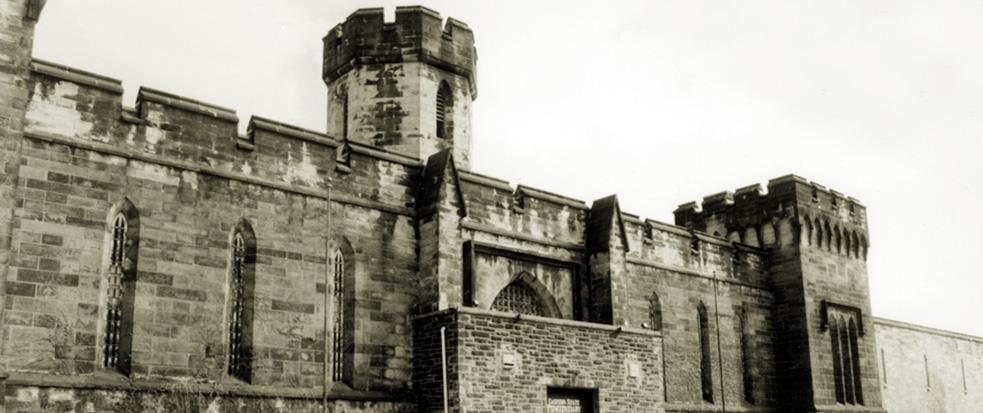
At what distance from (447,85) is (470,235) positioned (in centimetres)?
543

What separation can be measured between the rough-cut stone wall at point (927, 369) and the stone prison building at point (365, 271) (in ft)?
22.4

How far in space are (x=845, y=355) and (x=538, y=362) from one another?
13.6 meters

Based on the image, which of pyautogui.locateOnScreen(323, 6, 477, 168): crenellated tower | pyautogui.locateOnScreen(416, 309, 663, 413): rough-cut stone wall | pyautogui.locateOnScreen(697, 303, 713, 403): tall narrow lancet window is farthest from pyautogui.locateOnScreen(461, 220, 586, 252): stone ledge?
pyautogui.locateOnScreen(697, 303, 713, 403): tall narrow lancet window

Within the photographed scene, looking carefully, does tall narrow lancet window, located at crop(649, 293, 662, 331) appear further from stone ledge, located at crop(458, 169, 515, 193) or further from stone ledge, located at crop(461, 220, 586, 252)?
stone ledge, located at crop(458, 169, 515, 193)

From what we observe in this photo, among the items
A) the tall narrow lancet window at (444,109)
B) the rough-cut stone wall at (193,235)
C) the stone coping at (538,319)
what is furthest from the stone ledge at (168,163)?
the tall narrow lancet window at (444,109)

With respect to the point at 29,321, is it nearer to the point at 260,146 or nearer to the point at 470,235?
the point at 260,146

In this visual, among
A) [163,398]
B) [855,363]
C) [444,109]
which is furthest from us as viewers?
[855,363]

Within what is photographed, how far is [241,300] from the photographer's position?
1697 centimetres

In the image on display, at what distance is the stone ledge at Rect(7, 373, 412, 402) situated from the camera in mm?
14070

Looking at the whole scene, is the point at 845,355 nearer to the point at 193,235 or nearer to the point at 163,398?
the point at 193,235

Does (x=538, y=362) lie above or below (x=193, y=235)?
below

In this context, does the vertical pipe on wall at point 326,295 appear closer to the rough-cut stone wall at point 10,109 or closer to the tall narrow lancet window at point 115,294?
the tall narrow lancet window at point 115,294

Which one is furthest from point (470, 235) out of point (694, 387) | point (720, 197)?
point (720, 197)

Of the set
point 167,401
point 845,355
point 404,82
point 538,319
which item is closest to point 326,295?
point 167,401
